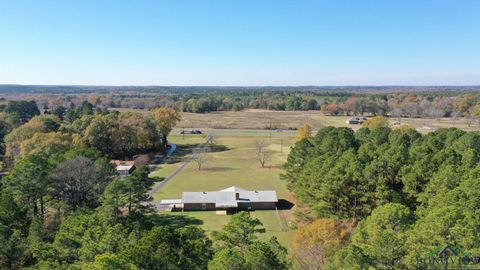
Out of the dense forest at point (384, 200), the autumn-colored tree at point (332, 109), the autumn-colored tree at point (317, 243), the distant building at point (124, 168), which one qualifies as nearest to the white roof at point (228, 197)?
the dense forest at point (384, 200)

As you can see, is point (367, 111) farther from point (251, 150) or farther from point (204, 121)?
point (251, 150)

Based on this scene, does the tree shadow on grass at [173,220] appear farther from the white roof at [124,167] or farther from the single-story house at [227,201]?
the white roof at [124,167]

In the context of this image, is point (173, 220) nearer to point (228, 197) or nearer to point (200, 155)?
point (228, 197)

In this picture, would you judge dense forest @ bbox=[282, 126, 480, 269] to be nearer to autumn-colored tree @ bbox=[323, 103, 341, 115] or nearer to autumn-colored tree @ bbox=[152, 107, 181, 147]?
autumn-colored tree @ bbox=[152, 107, 181, 147]

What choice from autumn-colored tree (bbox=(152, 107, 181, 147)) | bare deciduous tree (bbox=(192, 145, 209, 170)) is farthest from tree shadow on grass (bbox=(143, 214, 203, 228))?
autumn-colored tree (bbox=(152, 107, 181, 147))

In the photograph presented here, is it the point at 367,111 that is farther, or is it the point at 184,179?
the point at 367,111

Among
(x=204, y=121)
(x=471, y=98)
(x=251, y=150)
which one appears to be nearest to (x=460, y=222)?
(x=251, y=150)
